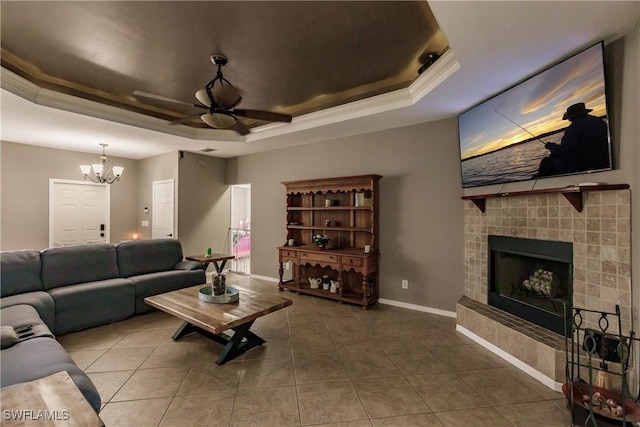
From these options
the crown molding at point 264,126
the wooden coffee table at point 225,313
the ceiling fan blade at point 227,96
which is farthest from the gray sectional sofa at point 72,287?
the ceiling fan blade at point 227,96

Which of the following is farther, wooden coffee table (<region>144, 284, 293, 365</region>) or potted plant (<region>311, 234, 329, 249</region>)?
potted plant (<region>311, 234, 329, 249</region>)

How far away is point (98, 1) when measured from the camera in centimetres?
190

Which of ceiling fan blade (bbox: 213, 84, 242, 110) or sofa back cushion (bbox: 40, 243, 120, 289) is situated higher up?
ceiling fan blade (bbox: 213, 84, 242, 110)

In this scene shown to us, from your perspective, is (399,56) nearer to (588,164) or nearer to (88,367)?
(588,164)

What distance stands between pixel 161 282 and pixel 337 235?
2.67 meters

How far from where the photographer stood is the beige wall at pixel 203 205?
5.54 meters

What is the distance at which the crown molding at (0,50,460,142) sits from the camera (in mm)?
2643

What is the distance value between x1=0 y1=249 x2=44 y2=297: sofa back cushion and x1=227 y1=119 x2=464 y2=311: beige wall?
377cm

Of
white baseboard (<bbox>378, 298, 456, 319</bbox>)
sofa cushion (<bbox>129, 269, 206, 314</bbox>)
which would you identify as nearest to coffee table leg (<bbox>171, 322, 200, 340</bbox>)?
sofa cushion (<bbox>129, 269, 206, 314</bbox>)

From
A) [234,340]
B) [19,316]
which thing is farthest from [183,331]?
[19,316]

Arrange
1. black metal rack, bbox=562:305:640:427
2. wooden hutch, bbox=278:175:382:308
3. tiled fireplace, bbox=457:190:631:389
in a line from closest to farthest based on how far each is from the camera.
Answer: black metal rack, bbox=562:305:640:427 → tiled fireplace, bbox=457:190:631:389 → wooden hutch, bbox=278:175:382:308

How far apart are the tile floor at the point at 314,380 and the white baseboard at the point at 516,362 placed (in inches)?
2.6

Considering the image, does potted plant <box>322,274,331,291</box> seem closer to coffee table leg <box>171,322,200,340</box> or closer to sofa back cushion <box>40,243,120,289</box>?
coffee table leg <box>171,322,200,340</box>

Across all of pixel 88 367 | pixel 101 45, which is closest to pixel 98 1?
pixel 101 45
